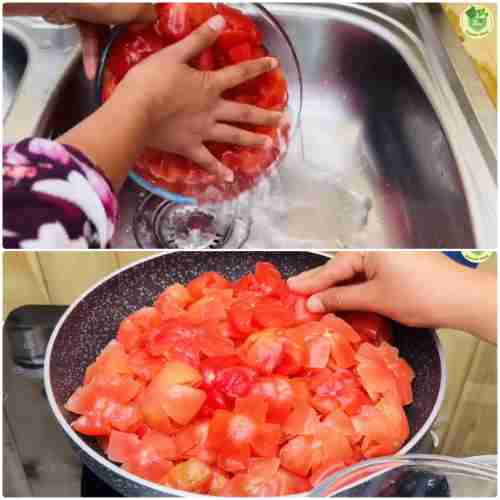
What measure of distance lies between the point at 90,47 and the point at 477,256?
1.46ft

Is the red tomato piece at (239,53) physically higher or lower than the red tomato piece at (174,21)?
lower

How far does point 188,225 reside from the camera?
76 centimetres

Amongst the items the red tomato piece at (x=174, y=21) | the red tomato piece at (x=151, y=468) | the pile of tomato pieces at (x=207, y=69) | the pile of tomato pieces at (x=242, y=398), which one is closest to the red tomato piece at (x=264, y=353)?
the pile of tomato pieces at (x=242, y=398)

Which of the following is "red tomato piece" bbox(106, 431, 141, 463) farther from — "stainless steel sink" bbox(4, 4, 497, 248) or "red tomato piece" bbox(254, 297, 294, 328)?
"stainless steel sink" bbox(4, 4, 497, 248)

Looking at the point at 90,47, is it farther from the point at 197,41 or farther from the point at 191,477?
the point at 191,477

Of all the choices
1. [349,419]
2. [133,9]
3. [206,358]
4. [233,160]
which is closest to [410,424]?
[349,419]

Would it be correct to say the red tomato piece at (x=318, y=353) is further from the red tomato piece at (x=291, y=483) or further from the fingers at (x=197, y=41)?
the fingers at (x=197, y=41)

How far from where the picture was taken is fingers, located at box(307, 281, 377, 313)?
Answer: 0.56 m

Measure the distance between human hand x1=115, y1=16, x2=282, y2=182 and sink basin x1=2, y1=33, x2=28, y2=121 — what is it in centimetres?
26

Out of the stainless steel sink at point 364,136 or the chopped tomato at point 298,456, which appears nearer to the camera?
the chopped tomato at point 298,456

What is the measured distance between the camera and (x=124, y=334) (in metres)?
0.58

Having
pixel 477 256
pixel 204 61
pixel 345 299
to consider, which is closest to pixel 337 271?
pixel 345 299

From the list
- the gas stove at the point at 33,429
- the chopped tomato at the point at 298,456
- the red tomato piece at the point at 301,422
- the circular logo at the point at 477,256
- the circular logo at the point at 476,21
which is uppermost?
the circular logo at the point at 476,21

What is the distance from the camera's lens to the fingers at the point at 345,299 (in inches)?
22.1
